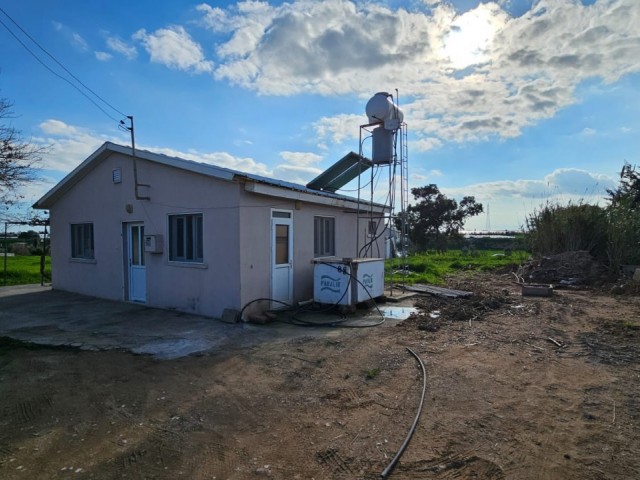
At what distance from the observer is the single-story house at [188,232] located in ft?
28.2

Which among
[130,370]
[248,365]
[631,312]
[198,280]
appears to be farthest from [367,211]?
[130,370]

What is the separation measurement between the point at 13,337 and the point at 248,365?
184 inches

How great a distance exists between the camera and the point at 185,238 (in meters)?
9.46

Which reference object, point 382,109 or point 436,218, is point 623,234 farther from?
point 436,218

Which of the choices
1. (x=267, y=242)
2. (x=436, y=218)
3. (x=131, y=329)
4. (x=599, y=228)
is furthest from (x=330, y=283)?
(x=436, y=218)

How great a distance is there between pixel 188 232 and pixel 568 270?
46.6 ft

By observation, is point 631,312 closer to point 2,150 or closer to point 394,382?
point 394,382

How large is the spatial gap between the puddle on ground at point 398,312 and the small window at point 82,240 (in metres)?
8.98

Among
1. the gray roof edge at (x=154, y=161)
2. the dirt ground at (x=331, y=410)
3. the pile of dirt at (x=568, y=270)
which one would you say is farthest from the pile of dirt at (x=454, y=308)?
the pile of dirt at (x=568, y=270)

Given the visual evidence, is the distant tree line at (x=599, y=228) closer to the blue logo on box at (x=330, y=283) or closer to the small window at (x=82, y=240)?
the blue logo on box at (x=330, y=283)

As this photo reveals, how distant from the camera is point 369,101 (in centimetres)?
1135

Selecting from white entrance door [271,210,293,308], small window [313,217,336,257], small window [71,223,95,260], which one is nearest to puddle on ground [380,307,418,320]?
white entrance door [271,210,293,308]

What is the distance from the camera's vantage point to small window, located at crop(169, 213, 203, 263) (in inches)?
363

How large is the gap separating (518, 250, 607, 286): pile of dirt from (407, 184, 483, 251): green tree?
654 inches
